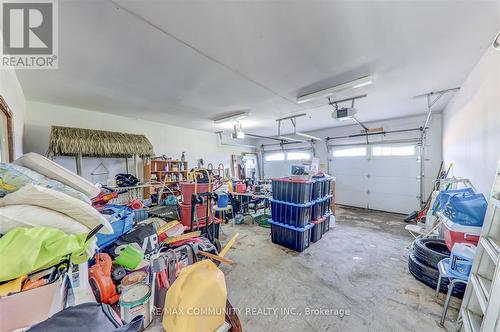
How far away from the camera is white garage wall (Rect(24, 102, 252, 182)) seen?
12.9 ft

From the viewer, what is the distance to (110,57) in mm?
2260

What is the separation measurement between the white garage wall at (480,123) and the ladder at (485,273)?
0.84 meters

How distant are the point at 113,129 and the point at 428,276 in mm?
6864

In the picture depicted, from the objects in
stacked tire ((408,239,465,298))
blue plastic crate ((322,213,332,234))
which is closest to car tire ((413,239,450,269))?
stacked tire ((408,239,465,298))

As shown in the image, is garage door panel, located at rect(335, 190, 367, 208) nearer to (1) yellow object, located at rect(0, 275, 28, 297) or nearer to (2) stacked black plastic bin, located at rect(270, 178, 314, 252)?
(2) stacked black plastic bin, located at rect(270, 178, 314, 252)

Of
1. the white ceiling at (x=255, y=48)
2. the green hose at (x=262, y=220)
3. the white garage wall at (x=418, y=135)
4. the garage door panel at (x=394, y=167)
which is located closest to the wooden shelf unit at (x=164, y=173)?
the white ceiling at (x=255, y=48)

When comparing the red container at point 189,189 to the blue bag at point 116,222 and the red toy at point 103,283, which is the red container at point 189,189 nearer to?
the blue bag at point 116,222

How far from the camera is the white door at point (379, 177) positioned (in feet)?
18.3

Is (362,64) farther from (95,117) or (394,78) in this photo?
(95,117)

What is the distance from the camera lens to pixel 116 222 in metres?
1.79

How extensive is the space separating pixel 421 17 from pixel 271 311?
322 cm

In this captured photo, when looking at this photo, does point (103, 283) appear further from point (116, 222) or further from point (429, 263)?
point (429, 263)

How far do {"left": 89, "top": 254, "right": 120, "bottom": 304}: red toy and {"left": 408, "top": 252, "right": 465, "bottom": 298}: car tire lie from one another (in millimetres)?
3413

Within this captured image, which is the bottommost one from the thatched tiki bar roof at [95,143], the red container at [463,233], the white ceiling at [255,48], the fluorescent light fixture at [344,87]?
the red container at [463,233]
